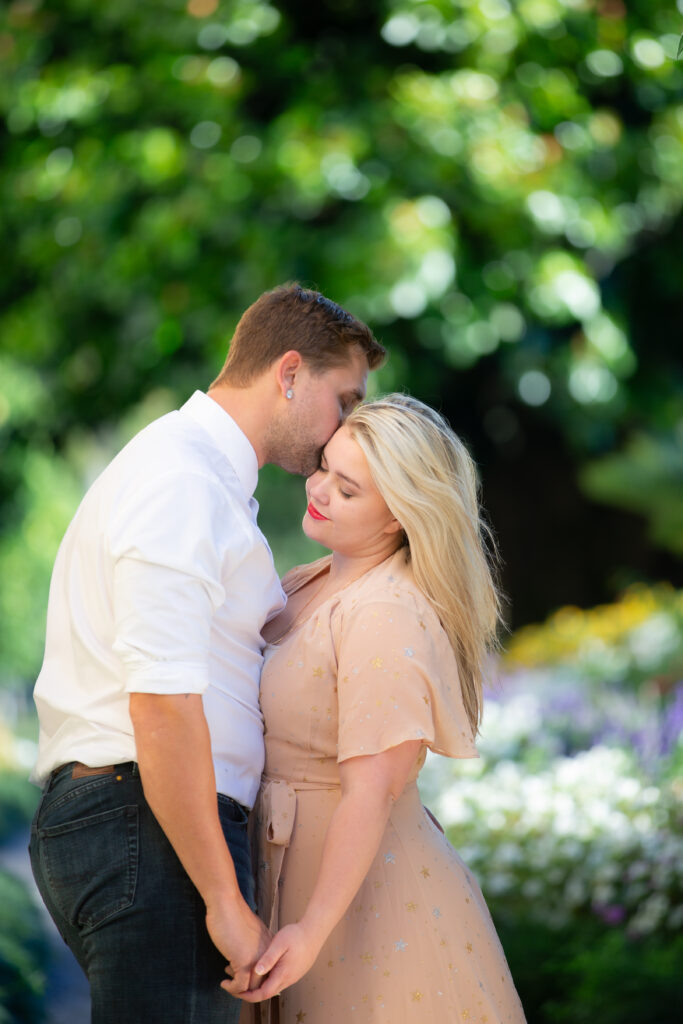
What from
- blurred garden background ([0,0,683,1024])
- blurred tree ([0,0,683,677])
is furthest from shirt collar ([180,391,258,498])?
blurred tree ([0,0,683,677])

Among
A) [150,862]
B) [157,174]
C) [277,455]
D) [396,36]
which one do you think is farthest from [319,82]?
[150,862]

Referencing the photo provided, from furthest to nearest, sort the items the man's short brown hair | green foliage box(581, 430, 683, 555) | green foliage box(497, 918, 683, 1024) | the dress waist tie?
1. green foliage box(581, 430, 683, 555)
2. green foliage box(497, 918, 683, 1024)
3. the man's short brown hair
4. the dress waist tie

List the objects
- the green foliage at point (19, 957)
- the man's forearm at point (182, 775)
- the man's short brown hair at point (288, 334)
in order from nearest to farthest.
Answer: the man's forearm at point (182, 775), the man's short brown hair at point (288, 334), the green foliage at point (19, 957)

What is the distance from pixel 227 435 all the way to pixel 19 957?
233 cm

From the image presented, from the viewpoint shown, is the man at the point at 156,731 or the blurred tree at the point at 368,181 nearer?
the man at the point at 156,731

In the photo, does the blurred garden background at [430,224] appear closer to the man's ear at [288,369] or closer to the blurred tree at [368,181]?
the blurred tree at [368,181]

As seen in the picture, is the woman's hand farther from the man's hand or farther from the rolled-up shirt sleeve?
the rolled-up shirt sleeve

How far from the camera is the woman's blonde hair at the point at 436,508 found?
7.06 feet

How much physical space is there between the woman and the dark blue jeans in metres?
0.30

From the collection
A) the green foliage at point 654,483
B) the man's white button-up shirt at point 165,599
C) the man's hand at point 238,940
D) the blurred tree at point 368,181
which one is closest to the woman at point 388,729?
the man's white button-up shirt at point 165,599

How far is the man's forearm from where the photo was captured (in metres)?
1.75

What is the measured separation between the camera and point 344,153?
5820 millimetres

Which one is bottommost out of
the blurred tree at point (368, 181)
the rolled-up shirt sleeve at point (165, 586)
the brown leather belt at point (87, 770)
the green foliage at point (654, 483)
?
the green foliage at point (654, 483)

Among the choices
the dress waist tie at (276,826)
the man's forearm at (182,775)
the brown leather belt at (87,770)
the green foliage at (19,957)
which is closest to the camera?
the man's forearm at (182,775)
